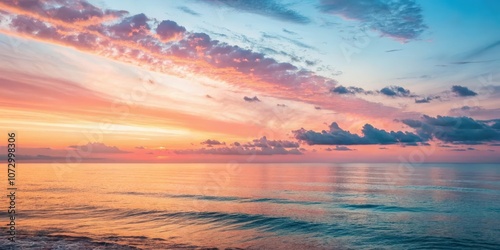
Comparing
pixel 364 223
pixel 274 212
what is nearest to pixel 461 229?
pixel 364 223

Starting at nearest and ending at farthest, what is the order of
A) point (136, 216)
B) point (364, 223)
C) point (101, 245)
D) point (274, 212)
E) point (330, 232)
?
point (101, 245) → point (330, 232) → point (364, 223) → point (136, 216) → point (274, 212)

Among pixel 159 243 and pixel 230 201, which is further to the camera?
pixel 230 201

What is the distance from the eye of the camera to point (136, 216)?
52438 millimetres

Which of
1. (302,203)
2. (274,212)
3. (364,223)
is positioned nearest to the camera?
(364,223)

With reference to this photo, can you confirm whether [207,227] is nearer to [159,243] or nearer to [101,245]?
[159,243]

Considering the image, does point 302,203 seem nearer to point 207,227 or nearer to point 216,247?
point 207,227

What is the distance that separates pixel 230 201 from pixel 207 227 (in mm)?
25688

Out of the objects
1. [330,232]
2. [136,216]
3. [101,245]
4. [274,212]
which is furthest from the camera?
[274,212]

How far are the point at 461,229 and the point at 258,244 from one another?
2712 cm

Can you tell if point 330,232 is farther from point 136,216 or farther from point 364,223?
point 136,216

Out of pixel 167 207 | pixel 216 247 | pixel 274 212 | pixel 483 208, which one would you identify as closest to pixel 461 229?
pixel 483 208

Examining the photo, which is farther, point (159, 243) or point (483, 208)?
point (483, 208)

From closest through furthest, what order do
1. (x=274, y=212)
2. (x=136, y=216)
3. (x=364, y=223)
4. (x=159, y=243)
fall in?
(x=159, y=243), (x=364, y=223), (x=136, y=216), (x=274, y=212)

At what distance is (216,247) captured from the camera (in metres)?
33.8
